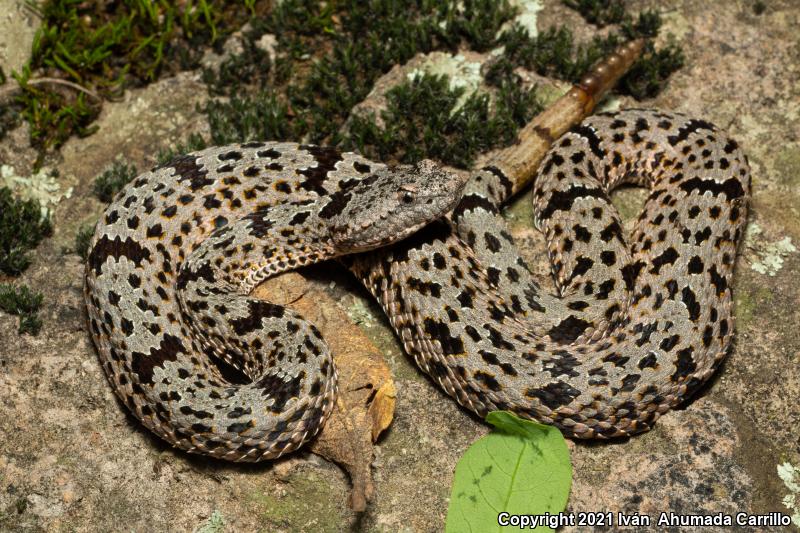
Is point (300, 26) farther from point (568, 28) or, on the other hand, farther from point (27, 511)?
point (27, 511)

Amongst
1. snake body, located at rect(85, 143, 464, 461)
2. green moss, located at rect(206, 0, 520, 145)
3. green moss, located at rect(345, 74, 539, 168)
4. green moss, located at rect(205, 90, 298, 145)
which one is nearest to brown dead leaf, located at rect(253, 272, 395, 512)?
snake body, located at rect(85, 143, 464, 461)

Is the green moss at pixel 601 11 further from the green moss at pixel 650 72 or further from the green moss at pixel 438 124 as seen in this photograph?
the green moss at pixel 438 124

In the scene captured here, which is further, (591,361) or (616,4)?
(616,4)

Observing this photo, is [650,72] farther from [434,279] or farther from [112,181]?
[112,181]

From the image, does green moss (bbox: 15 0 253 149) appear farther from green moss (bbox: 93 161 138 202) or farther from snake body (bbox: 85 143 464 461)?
snake body (bbox: 85 143 464 461)

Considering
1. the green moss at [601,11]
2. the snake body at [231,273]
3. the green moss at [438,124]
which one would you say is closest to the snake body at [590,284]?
the snake body at [231,273]

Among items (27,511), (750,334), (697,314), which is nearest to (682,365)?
(697,314)
